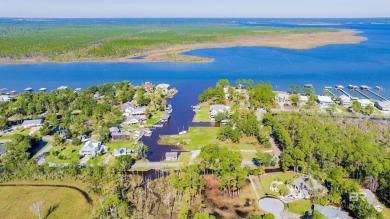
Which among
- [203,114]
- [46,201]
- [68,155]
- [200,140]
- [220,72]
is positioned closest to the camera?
[46,201]

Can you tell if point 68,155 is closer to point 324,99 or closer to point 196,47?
point 324,99

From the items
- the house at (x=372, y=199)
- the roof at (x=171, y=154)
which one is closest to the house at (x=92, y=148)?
the roof at (x=171, y=154)

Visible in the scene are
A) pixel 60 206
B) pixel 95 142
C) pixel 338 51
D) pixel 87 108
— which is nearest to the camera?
pixel 60 206

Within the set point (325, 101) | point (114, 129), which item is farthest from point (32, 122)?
point (325, 101)

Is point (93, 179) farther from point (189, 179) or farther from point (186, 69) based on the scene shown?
point (186, 69)

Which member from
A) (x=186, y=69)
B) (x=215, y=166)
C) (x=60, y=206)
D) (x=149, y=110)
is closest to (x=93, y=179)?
(x=60, y=206)

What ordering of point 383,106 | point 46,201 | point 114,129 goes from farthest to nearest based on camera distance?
point 383,106
point 114,129
point 46,201

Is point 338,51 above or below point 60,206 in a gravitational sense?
above
